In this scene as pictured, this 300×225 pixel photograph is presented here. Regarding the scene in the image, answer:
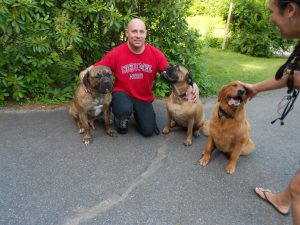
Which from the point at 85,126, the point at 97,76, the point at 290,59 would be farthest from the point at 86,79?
the point at 290,59

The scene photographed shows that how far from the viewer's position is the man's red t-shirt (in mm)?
4629

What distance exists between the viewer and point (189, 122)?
4.64 m

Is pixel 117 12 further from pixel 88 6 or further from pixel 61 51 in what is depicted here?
pixel 61 51

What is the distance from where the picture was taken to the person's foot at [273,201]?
3215 millimetres

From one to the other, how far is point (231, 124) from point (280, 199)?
101 centimetres

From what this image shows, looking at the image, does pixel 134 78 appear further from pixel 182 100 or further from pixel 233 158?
pixel 233 158

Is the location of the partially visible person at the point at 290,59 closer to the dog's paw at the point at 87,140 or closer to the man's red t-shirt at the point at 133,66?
the man's red t-shirt at the point at 133,66

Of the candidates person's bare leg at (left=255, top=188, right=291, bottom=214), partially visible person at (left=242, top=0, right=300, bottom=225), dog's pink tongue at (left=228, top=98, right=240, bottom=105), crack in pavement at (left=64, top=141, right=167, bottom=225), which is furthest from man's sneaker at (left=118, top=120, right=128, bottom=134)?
partially visible person at (left=242, top=0, right=300, bottom=225)

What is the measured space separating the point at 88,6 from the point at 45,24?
2.62ft

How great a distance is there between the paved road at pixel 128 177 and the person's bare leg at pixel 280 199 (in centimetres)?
7

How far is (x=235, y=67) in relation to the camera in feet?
31.1

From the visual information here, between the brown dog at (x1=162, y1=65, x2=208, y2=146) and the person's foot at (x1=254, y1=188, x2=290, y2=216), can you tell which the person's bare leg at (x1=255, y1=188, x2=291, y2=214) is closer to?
the person's foot at (x1=254, y1=188, x2=290, y2=216)

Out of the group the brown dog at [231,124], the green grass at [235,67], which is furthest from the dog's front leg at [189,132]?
the green grass at [235,67]

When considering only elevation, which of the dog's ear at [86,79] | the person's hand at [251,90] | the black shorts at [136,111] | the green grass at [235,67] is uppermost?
the person's hand at [251,90]
